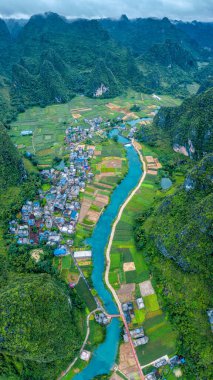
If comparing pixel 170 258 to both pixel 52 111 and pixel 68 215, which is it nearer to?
pixel 68 215

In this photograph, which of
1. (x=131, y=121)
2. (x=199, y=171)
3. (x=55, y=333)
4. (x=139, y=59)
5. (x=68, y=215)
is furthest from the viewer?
(x=139, y=59)

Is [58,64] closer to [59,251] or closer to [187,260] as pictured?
[59,251]

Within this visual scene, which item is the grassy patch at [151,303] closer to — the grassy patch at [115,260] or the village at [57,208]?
the grassy patch at [115,260]

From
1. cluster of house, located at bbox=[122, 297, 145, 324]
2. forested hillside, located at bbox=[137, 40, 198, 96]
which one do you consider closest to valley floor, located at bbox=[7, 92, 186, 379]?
cluster of house, located at bbox=[122, 297, 145, 324]

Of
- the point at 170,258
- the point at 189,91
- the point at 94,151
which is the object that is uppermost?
the point at 189,91

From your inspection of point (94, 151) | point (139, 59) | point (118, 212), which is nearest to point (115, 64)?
point (139, 59)

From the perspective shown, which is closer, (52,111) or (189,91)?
(52,111)

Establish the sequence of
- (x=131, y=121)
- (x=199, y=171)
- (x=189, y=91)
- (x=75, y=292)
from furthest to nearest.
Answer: (x=189, y=91) → (x=131, y=121) → (x=199, y=171) → (x=75, y=292)
